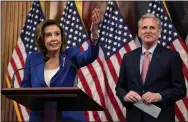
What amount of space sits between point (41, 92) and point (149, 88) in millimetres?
1268

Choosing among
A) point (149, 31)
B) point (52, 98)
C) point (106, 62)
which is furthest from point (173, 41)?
point (52, 98)

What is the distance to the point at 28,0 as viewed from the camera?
4836 millimetres

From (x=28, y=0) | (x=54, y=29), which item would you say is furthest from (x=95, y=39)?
(x=28, y=0)

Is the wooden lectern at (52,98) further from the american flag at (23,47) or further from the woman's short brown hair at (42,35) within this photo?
the american flag at (23,47)

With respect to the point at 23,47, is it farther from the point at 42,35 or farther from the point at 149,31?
the point at 149,31

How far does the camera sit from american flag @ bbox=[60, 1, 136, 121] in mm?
4492

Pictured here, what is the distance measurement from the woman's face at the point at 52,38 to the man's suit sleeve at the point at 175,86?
93 centimetres

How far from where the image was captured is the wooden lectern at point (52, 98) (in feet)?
7.27

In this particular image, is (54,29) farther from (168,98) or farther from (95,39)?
(168,98)

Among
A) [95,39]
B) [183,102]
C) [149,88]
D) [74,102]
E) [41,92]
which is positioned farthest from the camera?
[183,102]

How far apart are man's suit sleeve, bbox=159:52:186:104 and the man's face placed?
23 cm

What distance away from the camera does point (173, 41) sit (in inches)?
173

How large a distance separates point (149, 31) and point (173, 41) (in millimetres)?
1177

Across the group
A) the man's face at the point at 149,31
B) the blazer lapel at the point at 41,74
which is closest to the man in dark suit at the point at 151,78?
the man's face at the point at 149,31
